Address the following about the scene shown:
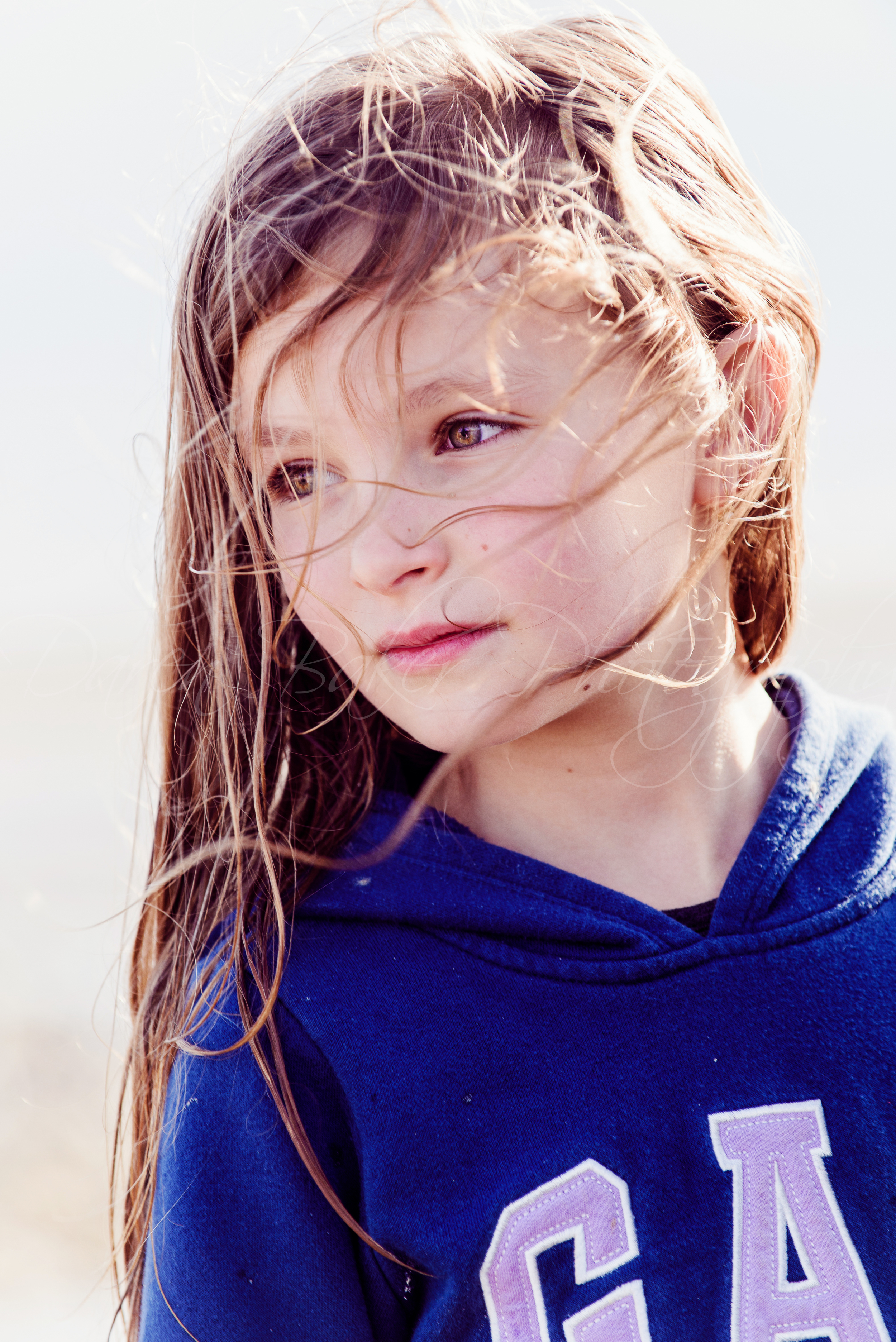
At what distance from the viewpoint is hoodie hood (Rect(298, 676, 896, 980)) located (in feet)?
3.59

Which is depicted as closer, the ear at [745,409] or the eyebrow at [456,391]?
the eyebrow at [456,391]

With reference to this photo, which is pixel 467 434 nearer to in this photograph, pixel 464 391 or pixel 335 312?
pixel 464 391

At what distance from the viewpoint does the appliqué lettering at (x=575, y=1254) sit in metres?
0.98

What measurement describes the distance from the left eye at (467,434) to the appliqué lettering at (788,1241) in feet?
2.24

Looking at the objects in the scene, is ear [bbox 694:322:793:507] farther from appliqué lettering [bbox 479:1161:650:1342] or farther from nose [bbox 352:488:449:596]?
appliqué lettering [bbox 479:1161:650:1342]

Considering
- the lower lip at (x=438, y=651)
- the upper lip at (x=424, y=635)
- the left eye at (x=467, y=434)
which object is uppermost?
the left eye at (x=467, y=434)

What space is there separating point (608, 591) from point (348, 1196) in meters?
0.66

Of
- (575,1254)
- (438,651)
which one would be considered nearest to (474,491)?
(438,651)

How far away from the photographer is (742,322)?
45.6 inches

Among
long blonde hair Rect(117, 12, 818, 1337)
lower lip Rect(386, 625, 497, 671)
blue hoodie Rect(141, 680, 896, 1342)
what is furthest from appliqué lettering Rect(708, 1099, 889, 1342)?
lower lip Rect(386, 625, 497, 671)

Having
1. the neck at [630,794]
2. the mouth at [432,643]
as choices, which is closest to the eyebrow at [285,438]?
the mouth at [432,643]

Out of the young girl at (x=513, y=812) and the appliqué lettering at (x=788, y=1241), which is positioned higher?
the young girl at (x=513, y=812)

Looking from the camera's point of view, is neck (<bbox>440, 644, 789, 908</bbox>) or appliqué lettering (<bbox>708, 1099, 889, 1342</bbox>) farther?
neck (<bbox>440, 644, 789, 908</bbox>)

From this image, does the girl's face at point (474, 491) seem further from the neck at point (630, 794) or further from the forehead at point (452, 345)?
the neck at point (630, 794)
